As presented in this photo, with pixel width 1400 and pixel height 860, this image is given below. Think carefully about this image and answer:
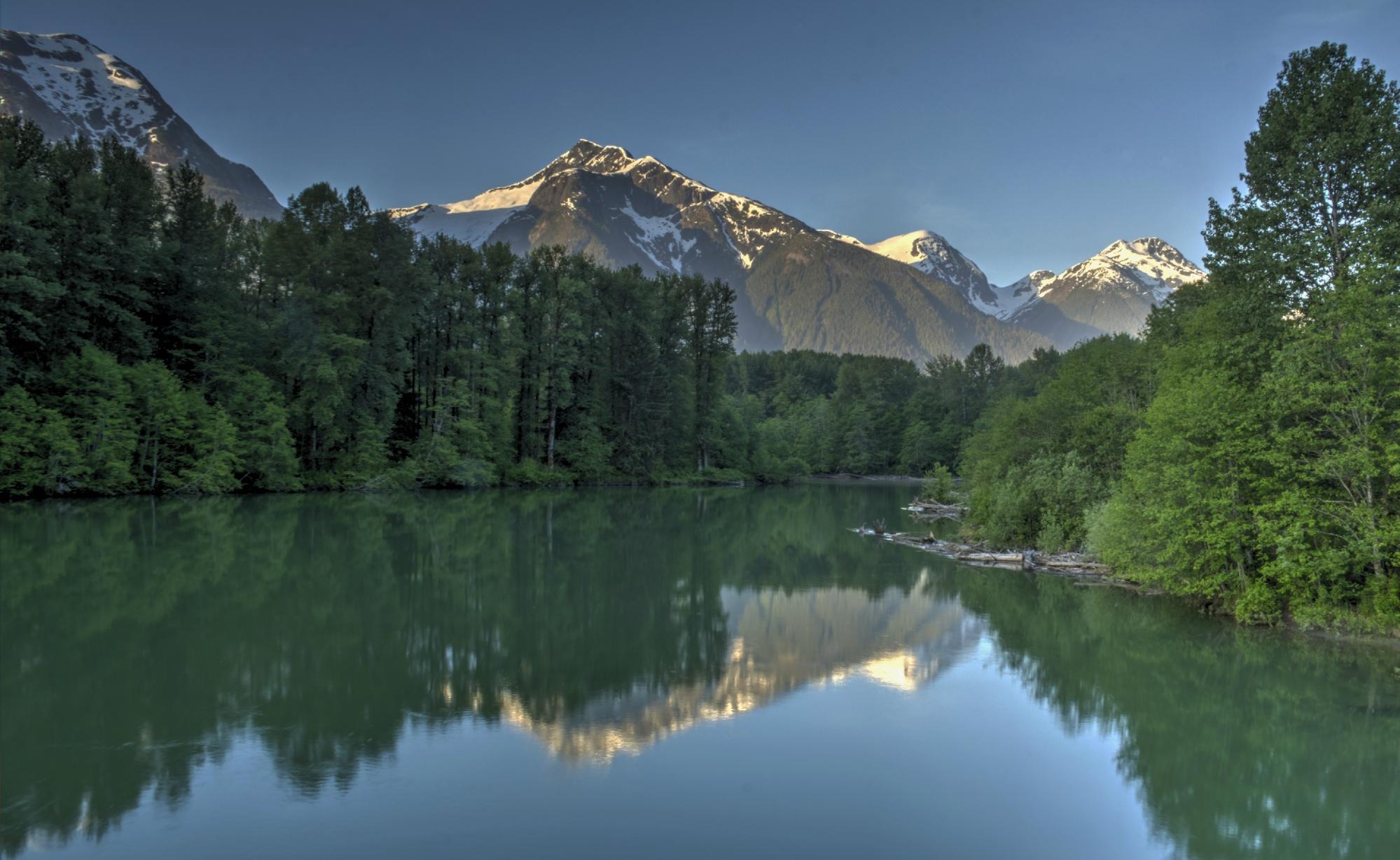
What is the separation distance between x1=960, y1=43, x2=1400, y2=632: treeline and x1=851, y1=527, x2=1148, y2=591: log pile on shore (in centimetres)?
107

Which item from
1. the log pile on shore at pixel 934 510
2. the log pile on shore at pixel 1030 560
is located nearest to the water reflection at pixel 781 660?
the log pile on shore at pixel 1030 560

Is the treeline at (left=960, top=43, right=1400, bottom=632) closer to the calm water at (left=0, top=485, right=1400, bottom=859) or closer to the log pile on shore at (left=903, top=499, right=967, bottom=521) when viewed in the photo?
the calm water at (left=0, top=485, right=1400, bottom=859)

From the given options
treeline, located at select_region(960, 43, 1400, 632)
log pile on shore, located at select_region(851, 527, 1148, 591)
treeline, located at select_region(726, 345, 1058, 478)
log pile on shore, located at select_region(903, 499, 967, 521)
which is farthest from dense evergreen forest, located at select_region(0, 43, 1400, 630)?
treeline, located at select_region(726, 345, 1058, 478)

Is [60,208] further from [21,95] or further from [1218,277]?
[21,95]

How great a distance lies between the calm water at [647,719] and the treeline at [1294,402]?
1.51 metres

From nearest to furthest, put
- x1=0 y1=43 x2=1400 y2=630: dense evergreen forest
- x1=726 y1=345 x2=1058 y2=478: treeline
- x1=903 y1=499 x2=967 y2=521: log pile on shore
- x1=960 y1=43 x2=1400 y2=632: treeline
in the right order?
x1=960 y1=43 x2=1400 y2=632: treeline
x1=0 y1=43 x2=1400 y2=630: dense evergreen forest
x1=903 y1=499 x2=967 y2=521: log pile on shore
x1=726 y1=345 x2=1058 y2=478: treeline

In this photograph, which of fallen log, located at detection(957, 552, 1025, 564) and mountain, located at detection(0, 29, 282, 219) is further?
mountain, located at detection(0, 29, 282, 219)

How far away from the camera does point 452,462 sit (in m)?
49.9

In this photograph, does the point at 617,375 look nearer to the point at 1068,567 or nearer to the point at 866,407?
the point at 1068,567

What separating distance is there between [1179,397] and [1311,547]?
4181 millimetres

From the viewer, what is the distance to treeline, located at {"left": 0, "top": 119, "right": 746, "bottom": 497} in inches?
1340

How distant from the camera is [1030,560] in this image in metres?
24.5

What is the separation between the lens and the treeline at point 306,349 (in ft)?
112

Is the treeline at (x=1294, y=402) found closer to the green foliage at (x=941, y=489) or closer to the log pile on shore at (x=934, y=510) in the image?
the log pile on shore at (x=934, y=510)
